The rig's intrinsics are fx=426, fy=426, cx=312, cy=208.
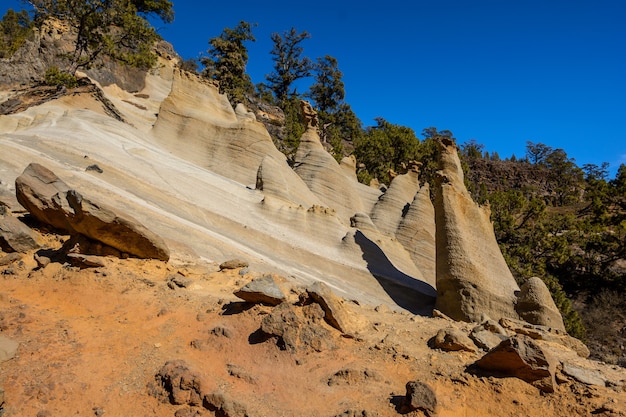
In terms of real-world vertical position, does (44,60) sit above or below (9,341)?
above

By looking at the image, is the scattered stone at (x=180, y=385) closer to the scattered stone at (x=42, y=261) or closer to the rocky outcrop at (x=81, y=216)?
the rocky outcrop at (x=81, y=216)

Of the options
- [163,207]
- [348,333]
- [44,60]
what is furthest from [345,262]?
[44,60]

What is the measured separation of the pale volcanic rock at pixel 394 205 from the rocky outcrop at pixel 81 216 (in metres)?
11.8

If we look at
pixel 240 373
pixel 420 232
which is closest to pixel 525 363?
pixel 240 373

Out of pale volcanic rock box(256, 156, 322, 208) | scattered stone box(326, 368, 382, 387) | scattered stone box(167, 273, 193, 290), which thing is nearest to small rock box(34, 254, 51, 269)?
scattered stone box(167, 273, 193, 290)

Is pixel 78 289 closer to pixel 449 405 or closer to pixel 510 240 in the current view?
pixel 449 405

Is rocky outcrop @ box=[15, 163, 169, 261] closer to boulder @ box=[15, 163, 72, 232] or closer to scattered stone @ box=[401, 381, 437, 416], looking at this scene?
boulder @ box=[15, 163, 72, 232]

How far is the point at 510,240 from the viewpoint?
27.2 metres

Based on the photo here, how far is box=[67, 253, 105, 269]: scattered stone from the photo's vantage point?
5.54m

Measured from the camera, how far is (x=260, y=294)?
5051mm

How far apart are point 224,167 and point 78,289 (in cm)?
1034

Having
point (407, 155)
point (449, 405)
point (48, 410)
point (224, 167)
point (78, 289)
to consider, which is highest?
point (407, 155)

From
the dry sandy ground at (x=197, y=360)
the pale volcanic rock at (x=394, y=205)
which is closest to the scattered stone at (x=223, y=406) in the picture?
the dry sandy ground at (x=197, y=360)

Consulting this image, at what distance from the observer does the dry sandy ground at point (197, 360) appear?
3.63m
